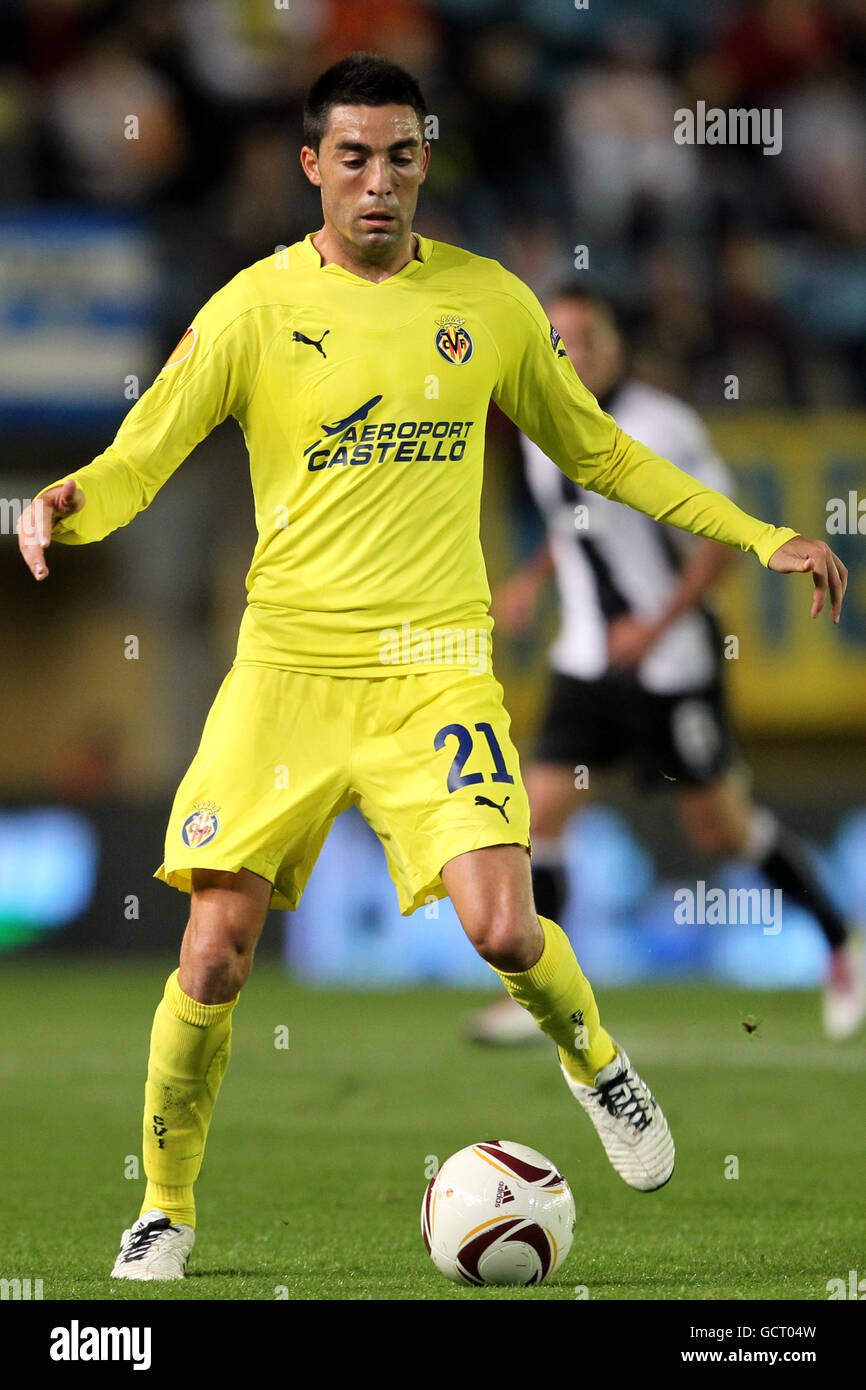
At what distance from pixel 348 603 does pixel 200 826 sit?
55 cm

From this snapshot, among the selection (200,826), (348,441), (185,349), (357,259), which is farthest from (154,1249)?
(357,259)

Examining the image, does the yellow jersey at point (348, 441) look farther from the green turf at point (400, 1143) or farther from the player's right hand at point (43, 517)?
the green turf at point (400, 1143)

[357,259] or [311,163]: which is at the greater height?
[311,163]

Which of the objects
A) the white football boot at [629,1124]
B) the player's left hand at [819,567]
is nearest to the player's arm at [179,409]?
the player's left hand at [819,567]

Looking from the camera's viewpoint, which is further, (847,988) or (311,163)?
(847,988)

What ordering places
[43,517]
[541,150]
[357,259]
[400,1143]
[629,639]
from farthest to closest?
[541,150]
[629,639]
[400,1143]
[357,259]
[43,517]

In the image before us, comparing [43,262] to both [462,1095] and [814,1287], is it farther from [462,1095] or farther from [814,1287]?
[814,1287]

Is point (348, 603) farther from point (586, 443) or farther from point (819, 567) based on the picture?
point (819, 567)

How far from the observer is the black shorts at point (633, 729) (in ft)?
25.9

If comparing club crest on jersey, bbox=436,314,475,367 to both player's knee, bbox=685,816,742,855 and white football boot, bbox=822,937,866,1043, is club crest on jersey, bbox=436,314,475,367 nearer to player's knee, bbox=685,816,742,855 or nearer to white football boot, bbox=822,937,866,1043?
player's knee, bbox=685,816,742,855

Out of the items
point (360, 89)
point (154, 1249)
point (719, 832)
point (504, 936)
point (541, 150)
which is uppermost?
point (541, 150)

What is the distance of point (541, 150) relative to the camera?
1366 cm

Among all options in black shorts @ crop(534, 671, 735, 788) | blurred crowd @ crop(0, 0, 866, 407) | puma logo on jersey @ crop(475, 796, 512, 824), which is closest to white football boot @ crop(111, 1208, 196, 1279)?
puma logo on jersey @ crop(475, 796, 512, 824)

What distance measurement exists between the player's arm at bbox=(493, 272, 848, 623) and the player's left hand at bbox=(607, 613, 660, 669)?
320 cm
